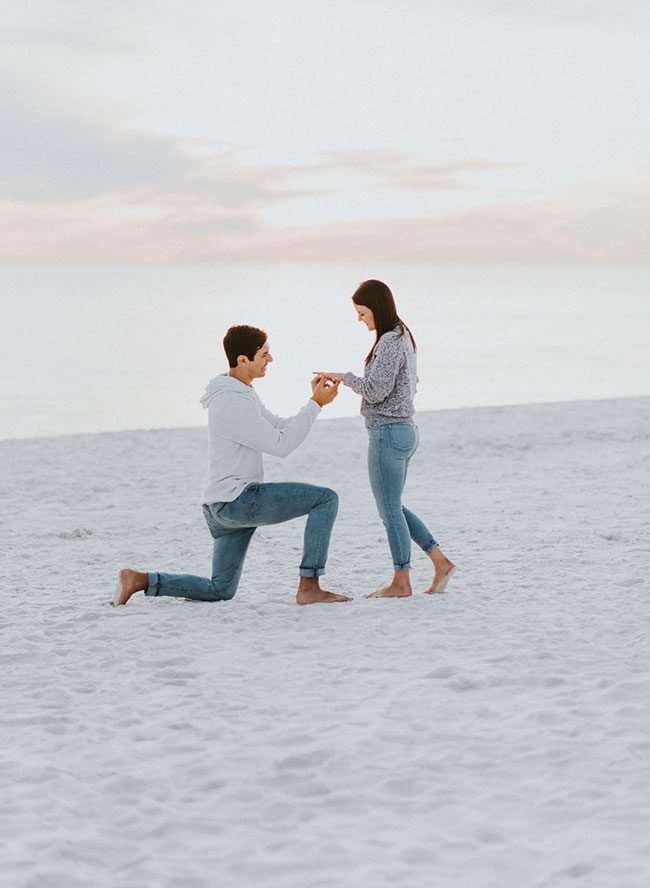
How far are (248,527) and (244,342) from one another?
42.3 inches

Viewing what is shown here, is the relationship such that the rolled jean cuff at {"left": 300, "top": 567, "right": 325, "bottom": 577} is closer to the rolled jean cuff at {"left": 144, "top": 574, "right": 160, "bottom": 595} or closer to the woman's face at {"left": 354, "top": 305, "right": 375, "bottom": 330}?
the rolled jean cuff at {"left": 144, "top": 574, "right": 160, "bottom": 595}

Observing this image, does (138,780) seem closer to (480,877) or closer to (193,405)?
(480,877)

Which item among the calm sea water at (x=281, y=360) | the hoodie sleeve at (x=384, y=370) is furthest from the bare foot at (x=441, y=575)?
the calm sea water at (x=281, y=360)

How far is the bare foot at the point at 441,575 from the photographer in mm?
7750

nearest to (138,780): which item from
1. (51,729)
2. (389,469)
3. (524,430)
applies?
(51,729)

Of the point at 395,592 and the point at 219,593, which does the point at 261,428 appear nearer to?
the point at 219,593

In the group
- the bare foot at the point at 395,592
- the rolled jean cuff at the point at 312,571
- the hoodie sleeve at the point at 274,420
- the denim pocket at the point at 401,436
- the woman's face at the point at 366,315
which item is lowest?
the bare foot at the point at 395,592

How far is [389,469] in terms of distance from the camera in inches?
290

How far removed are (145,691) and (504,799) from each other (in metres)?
2.07

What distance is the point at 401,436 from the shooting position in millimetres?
7355

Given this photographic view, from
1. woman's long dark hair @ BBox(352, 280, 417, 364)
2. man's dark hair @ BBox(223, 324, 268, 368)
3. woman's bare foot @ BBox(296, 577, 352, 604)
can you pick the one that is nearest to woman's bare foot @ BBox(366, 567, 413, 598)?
woman's bare foot @ BBox(296, 577, 352, 604)

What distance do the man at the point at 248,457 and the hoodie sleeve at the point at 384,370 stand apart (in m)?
0.20

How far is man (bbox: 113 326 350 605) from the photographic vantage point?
7.09m

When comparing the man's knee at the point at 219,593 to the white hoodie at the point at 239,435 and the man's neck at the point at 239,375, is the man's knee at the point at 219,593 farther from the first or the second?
the man's neck at the point at 239,375
